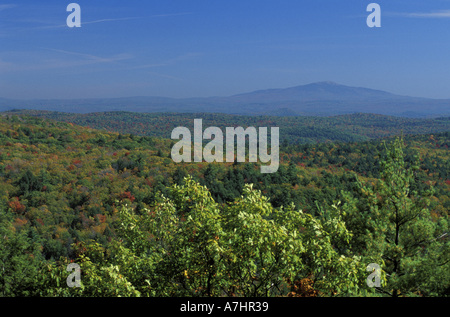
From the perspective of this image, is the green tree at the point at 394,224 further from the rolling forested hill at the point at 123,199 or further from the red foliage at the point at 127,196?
the red foliage at the point at 127,196

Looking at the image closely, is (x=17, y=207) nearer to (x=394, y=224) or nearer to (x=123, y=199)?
(x=123, y=199)

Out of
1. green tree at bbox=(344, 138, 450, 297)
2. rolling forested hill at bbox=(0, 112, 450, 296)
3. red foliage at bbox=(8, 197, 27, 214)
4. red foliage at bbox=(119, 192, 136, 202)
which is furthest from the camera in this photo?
red foliage at bbox=(119, 192, 136, 202)

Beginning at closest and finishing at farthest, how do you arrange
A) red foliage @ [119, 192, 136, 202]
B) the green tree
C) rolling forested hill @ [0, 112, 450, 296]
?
1. rolling forested hill @ [0, 112, 450, 296]
2. the green tree
3. red foliage @ [119, 192, 136, 202]

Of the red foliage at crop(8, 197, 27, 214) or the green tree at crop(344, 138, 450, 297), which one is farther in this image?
the red foliage at crop(8, 197, 27, 214)

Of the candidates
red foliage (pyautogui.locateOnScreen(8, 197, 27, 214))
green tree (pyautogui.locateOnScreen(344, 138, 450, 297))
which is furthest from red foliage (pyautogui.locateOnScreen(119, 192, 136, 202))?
green tree (pyautogui.locateOnScreen(344, 138, 450, 297))

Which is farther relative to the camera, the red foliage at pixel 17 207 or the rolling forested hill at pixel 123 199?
the red foliage at pixel 17 207

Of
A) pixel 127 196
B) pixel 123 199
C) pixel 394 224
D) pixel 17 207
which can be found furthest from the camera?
pixel 127 196

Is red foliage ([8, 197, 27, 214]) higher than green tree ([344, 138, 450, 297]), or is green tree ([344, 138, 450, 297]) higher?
green tree ([344, 138, 450, 297])

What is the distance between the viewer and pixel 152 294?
9.17 m

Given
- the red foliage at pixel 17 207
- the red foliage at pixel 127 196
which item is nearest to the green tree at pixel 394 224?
the red foliage at pixel 127 196

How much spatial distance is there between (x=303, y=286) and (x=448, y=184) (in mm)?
57794

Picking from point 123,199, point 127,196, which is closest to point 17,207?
point 123,199

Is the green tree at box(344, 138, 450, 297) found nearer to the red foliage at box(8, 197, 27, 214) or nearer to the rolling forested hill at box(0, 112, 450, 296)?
the rolling forested hill at box(0, 112, 450, 296)
